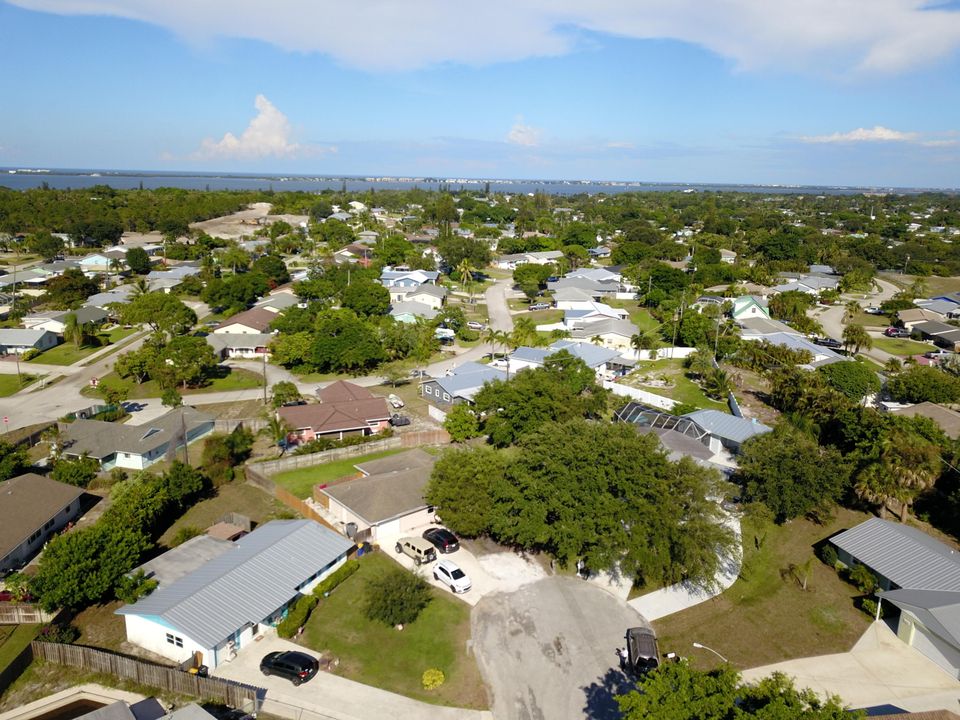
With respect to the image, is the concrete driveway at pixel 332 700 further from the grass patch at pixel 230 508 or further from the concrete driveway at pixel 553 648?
the grass patch at pixel 230 508

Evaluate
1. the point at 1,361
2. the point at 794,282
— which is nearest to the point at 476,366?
the point at 1,361

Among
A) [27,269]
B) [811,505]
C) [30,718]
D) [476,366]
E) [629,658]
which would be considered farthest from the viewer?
[27,269]

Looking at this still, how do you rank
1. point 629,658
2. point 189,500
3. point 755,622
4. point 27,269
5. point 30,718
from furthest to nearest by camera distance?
point 27,269, point 189,500, point 755,622, point 629,658, point 30,718

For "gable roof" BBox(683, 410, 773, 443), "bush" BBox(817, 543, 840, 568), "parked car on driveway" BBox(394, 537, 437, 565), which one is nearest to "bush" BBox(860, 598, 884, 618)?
"bush" BBox(817, 543, 840, 568)

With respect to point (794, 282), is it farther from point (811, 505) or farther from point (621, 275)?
point (811, 505)

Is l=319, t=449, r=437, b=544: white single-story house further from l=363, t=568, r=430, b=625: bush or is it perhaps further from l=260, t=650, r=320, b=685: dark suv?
l=260, t=650, r=320, b=685: dark suv

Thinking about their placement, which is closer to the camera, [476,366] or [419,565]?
[419,565]

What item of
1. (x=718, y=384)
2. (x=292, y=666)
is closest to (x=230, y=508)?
(x=292, y=666)
